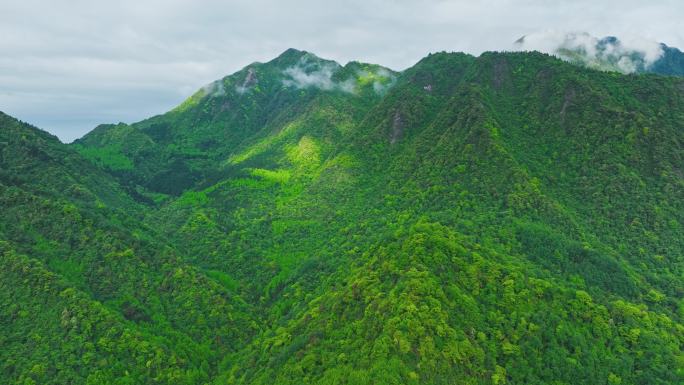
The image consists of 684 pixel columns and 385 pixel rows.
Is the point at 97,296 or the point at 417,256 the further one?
the point at 97,296

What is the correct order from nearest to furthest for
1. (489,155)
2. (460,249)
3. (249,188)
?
(460,249) < (489,155) < (249,188)

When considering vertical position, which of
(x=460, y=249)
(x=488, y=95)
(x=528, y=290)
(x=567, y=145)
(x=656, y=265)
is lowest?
(x=656, y=265)

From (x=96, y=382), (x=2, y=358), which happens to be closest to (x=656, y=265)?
(x=96, y=382)

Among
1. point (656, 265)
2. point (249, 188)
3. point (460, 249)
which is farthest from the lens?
point (249, 188)

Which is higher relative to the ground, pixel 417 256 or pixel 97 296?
pixel 417 256

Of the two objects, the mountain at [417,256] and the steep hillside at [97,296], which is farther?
the steep hillside at [97,296]

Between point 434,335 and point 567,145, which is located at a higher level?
point 567,145

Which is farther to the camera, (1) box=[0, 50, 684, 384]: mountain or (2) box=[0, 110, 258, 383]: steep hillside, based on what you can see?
(2) box=[0, 110, 258, 383]: steep hillside

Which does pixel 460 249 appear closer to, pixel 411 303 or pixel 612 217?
pixel 411 303
